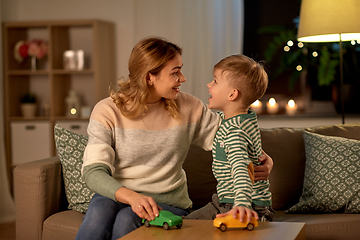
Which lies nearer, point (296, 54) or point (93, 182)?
point (93, 182)

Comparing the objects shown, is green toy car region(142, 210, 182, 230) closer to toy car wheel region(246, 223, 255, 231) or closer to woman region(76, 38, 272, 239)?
toy car wheel region(246, 223, 255, 231)

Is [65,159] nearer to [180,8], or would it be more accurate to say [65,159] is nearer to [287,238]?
[287,238]

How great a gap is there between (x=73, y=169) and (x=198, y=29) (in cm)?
233

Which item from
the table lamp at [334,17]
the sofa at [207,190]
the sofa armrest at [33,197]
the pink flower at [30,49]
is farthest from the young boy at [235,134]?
the pink flower at [30,49]

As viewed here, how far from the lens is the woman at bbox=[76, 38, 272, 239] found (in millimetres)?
1637

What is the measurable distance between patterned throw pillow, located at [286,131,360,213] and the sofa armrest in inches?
45.7

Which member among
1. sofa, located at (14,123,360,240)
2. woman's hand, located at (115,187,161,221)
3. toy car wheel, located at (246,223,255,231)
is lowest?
sofa, located at (14,123,360,240)

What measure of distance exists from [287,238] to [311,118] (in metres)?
2.88

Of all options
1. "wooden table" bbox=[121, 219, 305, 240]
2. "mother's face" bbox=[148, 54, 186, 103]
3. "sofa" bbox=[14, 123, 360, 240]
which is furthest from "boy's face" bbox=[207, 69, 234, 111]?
"sofa" bbox=[14, 123, 360, 240]

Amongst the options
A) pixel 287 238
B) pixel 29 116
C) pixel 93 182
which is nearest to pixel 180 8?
pixel 29 116

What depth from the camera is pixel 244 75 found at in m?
1.59

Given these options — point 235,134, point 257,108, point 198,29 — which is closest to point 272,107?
point 257,108

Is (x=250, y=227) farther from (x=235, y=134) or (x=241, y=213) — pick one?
(x=235, y=134)

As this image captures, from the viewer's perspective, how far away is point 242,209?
1.22 metres
